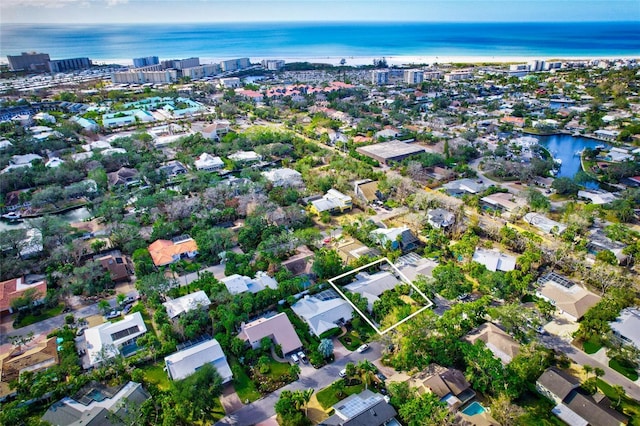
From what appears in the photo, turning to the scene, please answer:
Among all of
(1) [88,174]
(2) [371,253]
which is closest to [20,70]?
(1) [88,174]

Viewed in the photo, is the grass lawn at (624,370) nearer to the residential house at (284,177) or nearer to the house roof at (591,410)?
the house roof at (591,410)

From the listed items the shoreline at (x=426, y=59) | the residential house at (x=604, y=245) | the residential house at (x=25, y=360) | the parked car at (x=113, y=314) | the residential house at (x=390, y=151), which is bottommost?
the parked car at (x=113, y=314)

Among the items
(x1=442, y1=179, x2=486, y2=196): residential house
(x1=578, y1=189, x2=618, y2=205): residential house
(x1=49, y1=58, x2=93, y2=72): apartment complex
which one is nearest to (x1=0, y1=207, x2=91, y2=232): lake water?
(x1=442, y1=179, x2=486, y2=196): residential house

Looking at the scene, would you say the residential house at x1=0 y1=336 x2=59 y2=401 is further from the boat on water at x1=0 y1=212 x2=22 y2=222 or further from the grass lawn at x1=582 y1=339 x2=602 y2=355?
the grass lawn at x1=582 y1=339 x2=602 y2=355

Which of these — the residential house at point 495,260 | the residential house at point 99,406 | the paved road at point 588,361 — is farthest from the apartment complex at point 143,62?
the paved road at point 588,361

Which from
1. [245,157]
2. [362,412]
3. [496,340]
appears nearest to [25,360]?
[362,412]
